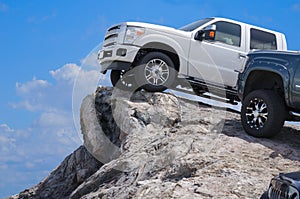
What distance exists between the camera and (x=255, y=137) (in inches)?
325

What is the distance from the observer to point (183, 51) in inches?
420

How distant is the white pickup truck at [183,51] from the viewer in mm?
10258

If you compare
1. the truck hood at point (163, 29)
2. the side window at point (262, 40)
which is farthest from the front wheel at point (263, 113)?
the side window at point (262, 40)

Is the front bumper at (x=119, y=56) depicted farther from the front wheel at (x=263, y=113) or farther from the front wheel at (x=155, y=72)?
the front wheel at (x=263, y=113)

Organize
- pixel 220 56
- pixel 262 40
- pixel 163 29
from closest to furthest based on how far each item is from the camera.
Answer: pixel 163 29 → pixel 220 56 → pixel 262 40

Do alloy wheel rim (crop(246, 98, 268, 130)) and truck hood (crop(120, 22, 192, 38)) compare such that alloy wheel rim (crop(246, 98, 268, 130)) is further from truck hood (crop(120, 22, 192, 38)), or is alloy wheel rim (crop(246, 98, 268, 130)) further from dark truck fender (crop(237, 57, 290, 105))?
truck hood (crop(120, 22, 192, 38))

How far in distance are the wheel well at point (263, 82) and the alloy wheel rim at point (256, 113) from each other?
1.47 feet

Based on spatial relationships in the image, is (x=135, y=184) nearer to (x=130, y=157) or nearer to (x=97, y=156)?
(x=130, y=157)

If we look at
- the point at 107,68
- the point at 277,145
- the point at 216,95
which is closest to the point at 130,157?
the point at 277,145

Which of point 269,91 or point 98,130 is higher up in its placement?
point 269,91

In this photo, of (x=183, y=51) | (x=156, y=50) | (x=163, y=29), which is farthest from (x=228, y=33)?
(x=156, y=50)

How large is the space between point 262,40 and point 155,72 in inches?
121

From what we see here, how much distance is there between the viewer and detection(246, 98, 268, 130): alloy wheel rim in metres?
8.20

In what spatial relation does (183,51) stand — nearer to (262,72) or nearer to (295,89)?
(262,72)
